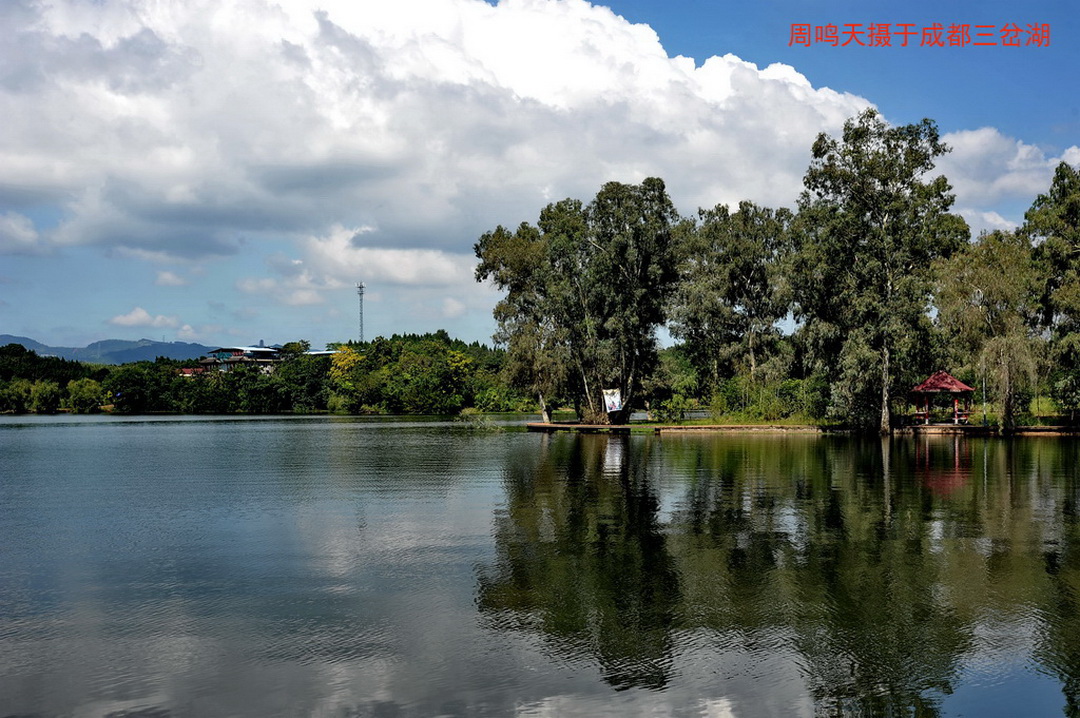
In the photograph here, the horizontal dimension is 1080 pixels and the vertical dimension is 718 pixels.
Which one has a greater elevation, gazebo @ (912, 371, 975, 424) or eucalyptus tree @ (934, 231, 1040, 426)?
eucalyptus tree @ (934, 231, 1040, 426)

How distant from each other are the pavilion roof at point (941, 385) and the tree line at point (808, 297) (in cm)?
114

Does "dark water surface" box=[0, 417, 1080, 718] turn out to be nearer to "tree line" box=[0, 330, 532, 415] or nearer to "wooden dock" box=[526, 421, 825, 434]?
"wooden dock" box=[526, 421, 825, 434]

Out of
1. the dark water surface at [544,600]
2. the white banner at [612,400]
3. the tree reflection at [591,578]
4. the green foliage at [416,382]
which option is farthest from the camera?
the green foliage at [416,382]

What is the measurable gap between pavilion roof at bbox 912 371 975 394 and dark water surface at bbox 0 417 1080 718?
3414cm

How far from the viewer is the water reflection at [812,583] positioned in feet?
27.2

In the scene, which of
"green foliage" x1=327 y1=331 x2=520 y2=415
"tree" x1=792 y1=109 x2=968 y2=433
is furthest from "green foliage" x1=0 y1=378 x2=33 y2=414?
"tree" x1=792 y1=109 x2=968 y2=433

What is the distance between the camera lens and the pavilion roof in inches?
2173

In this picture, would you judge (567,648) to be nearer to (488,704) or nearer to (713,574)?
(488,704)

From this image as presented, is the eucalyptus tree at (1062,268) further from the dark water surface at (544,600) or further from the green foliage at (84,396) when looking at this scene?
the green foliage at (84,396)

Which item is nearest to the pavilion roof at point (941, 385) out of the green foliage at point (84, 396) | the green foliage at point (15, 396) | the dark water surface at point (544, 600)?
the dark water surface at point (544, 600)

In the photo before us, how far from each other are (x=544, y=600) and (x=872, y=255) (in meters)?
→ 47.0

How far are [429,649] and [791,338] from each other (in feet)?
188

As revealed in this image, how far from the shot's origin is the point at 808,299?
57750 millimetres

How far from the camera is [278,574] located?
12.6 meters
